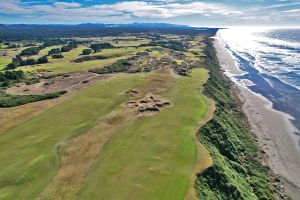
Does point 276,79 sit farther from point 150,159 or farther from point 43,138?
point 43,138

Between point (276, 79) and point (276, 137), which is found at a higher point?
point (276, 137)

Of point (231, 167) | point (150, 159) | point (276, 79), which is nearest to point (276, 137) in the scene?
point (231, 167)

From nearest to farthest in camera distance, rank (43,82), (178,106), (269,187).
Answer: (269,187)
(178,106)
(43,82)

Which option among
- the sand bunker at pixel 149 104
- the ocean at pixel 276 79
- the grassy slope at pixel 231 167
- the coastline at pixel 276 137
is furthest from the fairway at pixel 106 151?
the ocean at pixel 276 79

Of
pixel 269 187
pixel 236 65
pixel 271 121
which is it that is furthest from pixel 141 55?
pixel 269 187

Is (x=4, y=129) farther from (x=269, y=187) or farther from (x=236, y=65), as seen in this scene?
(x=236, y=65)

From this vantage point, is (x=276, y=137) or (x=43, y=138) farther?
(x=276, y=137)
